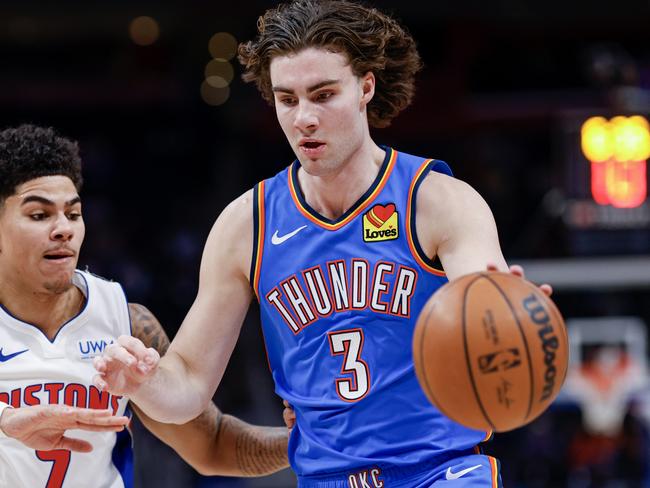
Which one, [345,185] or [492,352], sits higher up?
[345,185]

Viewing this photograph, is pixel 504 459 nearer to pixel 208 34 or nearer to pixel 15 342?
pixel 208 34

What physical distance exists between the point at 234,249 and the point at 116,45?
15.6 metres

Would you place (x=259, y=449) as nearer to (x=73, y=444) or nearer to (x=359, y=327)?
(x=359, y=327)

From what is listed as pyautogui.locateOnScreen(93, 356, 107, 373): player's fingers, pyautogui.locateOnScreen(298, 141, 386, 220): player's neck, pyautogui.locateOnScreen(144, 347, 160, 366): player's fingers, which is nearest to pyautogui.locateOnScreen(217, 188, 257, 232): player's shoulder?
pyautogui.locateOnScreen(298, 141, 386, 220): player's neck

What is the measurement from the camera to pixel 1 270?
3.94 metres

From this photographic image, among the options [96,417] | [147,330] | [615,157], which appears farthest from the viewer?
[615,157]

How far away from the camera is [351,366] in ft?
11.9

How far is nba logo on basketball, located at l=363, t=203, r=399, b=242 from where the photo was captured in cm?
366

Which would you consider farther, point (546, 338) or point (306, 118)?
point (306, 118)

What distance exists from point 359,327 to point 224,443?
107 centimetres

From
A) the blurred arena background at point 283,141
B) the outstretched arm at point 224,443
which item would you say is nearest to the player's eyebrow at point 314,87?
the outstretched arm at point 224,443

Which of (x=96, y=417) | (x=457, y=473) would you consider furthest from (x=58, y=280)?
(x=457, y=473)

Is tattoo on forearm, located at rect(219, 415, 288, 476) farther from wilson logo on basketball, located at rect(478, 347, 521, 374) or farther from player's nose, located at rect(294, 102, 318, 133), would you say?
wilson logo on basketball, located at rect(478, 347, 521, 374)

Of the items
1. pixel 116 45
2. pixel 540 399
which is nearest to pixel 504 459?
pixel 116 45
